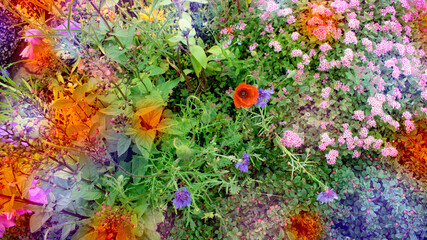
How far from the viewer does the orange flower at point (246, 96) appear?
4.53 feet

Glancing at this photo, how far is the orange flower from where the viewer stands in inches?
54.3

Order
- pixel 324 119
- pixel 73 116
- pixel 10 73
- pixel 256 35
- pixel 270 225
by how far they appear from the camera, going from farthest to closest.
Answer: pixel 10 73
pixel 256 35
pixel 324 119
pixel 270 225
pixel 73 116

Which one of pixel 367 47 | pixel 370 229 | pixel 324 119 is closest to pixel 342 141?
pixel 324 119

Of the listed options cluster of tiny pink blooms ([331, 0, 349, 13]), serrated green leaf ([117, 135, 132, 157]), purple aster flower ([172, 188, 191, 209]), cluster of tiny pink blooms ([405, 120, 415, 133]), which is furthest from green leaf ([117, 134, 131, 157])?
cluster of tiny pink blooms ([405, 120, 415, 133])

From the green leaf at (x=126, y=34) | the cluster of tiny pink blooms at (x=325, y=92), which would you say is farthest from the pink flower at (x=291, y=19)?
the green leaf at (x=126, y=34)

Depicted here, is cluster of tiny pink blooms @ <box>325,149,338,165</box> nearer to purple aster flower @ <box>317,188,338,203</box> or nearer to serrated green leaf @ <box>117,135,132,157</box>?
purple aster flower @ <box>317,188,338,203</box>

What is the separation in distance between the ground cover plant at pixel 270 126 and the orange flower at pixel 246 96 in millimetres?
11

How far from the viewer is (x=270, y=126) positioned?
183 centimetres

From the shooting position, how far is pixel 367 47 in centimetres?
185

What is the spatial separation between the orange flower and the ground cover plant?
11 mm

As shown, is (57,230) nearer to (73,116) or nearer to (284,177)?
(73,116)

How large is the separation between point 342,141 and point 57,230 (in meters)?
2.04

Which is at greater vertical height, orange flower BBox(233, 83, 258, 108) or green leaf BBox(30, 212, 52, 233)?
orange flower BBox(233, 83, 258, 108)

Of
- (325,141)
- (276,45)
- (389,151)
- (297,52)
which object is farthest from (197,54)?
(389,151)
